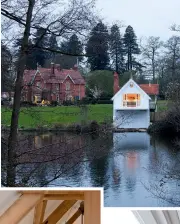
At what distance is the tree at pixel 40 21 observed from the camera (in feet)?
6.44

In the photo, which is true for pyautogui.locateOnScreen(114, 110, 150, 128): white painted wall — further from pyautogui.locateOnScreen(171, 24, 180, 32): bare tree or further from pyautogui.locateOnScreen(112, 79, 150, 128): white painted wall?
pyautogui.locateOnScreen(171, 24, 180, 32): bare tree

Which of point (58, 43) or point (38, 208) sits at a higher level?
point (58, 43)

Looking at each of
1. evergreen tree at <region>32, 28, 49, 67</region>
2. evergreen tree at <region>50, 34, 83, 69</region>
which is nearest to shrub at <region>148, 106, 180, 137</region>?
evergreen tree at <region>50, 34, 83, 69</region>

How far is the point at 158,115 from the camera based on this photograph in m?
1.91

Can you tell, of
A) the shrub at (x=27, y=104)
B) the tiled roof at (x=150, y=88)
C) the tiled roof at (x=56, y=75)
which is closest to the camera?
the tiled roof at (x=150, y=88)

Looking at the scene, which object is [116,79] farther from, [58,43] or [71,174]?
[71,174]

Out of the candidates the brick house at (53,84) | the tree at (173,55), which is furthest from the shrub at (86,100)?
the tree at (173,55)

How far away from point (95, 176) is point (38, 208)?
642 millimetres

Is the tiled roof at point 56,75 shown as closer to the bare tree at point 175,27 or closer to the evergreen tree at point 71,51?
the evergreen tree at point 71,51

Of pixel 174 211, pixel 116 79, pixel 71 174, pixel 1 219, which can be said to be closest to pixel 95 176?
pixel 71 174

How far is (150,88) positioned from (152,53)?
Answer: 149 mm

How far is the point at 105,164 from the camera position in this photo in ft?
6.97

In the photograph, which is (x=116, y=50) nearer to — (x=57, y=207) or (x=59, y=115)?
(x=59, y=115)

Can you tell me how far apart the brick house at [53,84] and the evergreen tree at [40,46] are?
0.04 m
